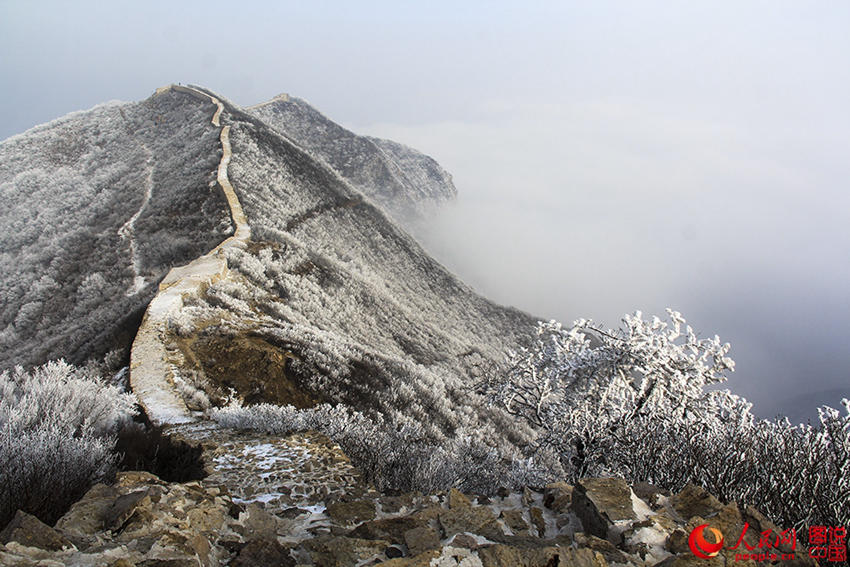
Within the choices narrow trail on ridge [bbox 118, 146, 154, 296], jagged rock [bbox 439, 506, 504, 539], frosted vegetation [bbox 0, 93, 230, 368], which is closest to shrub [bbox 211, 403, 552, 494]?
jagged rock [bbox 439, 506, 504, 539]

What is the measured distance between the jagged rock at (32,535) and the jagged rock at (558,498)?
427cm

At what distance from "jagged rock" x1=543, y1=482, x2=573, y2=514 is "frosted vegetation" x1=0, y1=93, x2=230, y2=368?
12.5m

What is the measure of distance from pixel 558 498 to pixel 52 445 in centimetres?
587

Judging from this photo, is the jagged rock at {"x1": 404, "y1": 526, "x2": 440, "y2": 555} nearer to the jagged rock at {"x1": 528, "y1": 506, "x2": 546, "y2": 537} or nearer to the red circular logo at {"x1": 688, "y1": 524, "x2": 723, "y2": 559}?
the jagged rock at {"x1": 528, "y1": 506, "x2": 546, "y2": 537}

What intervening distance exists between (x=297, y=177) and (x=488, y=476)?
3481 cm

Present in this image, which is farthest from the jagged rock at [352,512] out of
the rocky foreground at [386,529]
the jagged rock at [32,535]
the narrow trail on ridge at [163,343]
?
the narrow trail on ridge at [163,343]

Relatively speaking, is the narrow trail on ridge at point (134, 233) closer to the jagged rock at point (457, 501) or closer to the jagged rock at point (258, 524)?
the jagged rock at point (258, 524)

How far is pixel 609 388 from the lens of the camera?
8398mm

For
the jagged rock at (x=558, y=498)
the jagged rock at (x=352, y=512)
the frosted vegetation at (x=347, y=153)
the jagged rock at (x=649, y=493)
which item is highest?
the frosted vegetation at (x=347, y=153)

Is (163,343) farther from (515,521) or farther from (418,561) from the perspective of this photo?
(418,561)

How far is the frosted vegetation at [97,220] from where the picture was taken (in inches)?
801

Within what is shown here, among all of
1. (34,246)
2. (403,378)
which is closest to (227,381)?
(403,378)

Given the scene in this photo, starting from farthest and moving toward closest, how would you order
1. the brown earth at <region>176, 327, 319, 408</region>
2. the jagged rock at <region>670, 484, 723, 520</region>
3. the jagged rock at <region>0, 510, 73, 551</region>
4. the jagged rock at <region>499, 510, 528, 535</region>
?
the brown earth at <region>176, 327, 319, 408</region> < the jagged rock at <region>499, 510, 528, 535</region> < the jagged rock at <region>670, 484, 723, 520</region> < the jagged rock at <region>0, 510, 73, 551</region>

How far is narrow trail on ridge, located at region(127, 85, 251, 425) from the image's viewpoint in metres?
10.2
